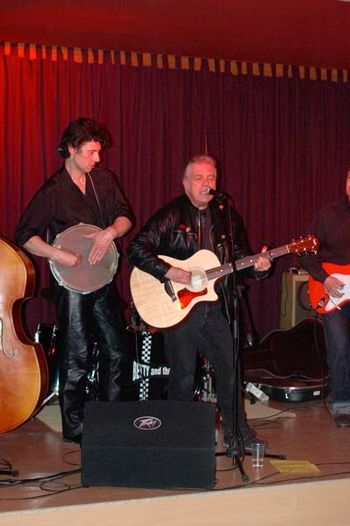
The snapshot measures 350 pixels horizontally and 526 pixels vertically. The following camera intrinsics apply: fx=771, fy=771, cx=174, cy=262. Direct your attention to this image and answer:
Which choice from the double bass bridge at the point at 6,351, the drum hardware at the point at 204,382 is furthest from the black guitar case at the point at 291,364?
the double bass bridge at the point at 6,351

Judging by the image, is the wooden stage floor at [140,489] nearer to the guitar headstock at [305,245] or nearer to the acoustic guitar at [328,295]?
the acoustic guitar at [328,295]

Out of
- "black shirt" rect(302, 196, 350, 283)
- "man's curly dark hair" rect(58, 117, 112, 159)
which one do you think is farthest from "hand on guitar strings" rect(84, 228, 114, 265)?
"black shirt" rect(302, 196, 350, 283)

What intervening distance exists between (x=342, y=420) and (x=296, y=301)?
6.59 ft

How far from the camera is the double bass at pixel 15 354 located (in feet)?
11.7

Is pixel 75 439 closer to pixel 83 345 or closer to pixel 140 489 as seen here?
pixel 83 345

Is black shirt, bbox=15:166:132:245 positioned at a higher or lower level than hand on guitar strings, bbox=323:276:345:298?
higher

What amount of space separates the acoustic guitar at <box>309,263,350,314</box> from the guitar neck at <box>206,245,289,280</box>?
3.02 feet

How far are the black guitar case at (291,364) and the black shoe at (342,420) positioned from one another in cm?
72

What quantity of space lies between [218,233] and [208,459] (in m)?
1.32

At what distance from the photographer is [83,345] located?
4.24 metres

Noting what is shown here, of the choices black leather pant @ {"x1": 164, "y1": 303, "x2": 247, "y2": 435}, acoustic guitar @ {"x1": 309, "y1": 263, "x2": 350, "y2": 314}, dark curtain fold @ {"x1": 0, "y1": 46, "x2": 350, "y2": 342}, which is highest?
dark curtain fold @ {"x1": 0, "y1": 46, "x2": 350, "y2": 342}

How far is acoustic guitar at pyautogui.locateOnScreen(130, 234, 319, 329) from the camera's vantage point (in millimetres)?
4066

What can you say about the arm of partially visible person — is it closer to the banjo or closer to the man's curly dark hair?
the banjo

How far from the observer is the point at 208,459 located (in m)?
3.36
